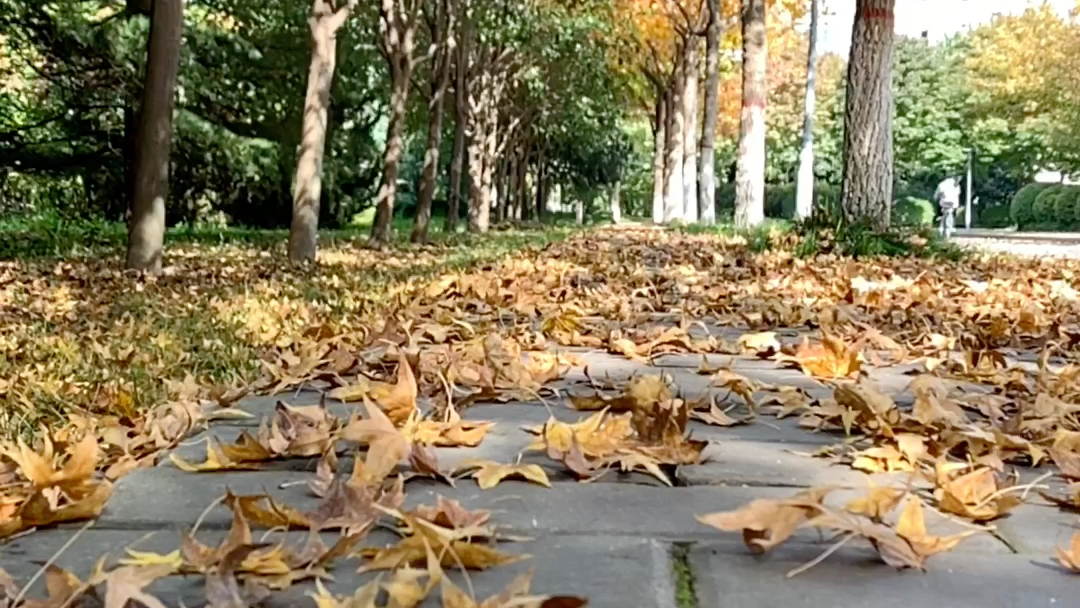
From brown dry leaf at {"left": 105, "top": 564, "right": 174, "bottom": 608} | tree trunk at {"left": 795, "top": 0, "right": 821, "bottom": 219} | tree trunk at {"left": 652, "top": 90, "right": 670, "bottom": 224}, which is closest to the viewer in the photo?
brown dry leaf at {"left": 105, "top": 564, "right": 174, "bottom": 608}

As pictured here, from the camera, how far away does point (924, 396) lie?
105 inches

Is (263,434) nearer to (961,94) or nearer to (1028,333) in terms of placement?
(1028,333)

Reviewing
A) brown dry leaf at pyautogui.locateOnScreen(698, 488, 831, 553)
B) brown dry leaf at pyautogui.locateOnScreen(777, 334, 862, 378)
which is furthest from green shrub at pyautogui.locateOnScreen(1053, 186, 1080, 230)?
brown dry leaf at pyautogui.locateOnScreen(698, 488, 831, 553)

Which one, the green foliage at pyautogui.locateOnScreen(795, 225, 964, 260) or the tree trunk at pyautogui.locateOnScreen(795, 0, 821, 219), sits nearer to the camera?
the green foliage at pyautogui.locateOnScreen(795, 225, 964, 260)

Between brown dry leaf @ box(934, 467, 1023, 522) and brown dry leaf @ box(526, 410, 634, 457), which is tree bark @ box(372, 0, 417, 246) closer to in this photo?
brown dry leaf @ box(526, 410, 634, 457)

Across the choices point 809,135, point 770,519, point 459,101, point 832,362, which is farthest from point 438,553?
point 809,135

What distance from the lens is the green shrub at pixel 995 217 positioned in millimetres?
56881

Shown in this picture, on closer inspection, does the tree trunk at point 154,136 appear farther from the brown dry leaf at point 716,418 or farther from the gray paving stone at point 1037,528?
the gray paving stone at point 1037,528

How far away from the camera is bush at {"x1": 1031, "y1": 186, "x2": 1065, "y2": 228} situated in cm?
4356

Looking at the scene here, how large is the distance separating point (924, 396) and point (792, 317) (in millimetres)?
2512

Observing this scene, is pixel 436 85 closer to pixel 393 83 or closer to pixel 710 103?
pixel 393 83

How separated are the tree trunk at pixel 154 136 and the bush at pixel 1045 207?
130 ft

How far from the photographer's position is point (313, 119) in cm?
1234

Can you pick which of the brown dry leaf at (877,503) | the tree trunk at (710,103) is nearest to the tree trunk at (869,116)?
the brown dry leaf at (877,503)
